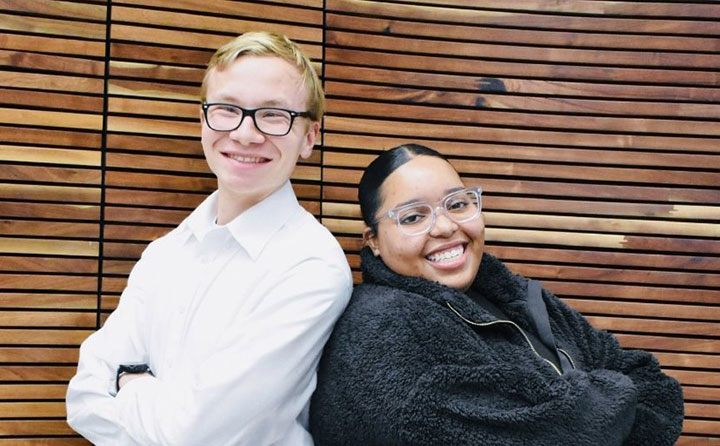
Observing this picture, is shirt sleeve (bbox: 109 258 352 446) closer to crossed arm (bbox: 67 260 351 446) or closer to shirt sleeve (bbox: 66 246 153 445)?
crossed arm (bbox: 67 260 351 446)

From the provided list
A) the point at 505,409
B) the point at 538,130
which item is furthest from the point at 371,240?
the point at 538,130

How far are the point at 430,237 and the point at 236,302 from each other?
2.13 ft

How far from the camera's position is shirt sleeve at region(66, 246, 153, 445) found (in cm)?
209

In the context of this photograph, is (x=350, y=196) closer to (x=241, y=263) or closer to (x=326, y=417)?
(x=241, y=263)

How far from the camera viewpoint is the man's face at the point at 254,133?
202cm

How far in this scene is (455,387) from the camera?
1827mm

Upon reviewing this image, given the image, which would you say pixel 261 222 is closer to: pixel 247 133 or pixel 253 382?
pixel 247 133

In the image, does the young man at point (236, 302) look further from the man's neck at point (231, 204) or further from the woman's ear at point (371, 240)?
the woman's ear at point (371, 240)

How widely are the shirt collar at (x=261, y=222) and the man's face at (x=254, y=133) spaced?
0.14 feet

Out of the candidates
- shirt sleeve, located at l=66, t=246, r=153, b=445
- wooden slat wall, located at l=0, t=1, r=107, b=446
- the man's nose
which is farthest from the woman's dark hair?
wooden slat wall, located at l=0, t=1, r=107, b=446

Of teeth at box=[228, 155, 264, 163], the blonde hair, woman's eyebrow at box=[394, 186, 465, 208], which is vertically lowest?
woman's eyebrow at box=[394, 186, 465, 208]

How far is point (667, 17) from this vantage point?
2914 mm

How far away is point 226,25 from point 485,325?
162cm

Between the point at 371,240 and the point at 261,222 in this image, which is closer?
the point at 261,222
